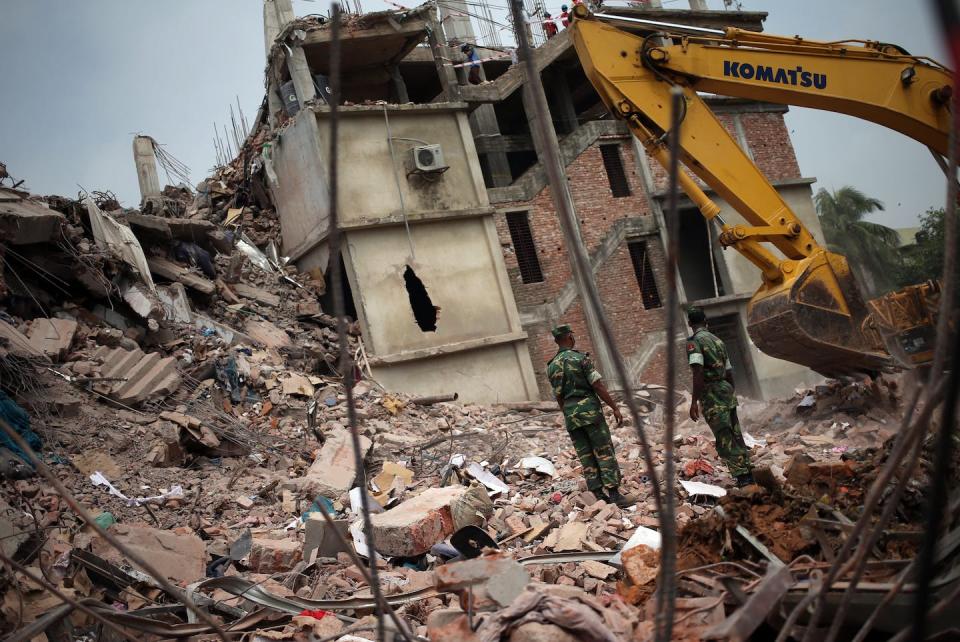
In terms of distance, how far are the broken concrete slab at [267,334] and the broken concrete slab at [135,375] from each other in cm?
245

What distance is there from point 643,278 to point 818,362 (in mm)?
8435

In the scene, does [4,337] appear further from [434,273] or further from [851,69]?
[851,69]

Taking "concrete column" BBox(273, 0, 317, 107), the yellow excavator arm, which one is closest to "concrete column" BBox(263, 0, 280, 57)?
"concrete column" BBox(273, 0, 317, 107)

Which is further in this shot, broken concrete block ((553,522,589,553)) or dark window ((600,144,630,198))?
dark window ((600,144,630,198))

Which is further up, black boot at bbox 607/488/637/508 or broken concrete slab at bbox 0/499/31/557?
broken concrete slab at bbox 0/499/31/557

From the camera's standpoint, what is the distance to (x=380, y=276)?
1322cm

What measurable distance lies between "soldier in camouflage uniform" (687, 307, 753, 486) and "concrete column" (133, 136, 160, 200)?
46.8 feet

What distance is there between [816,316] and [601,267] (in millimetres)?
8489

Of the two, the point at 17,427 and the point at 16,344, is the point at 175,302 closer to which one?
the point at 16,344

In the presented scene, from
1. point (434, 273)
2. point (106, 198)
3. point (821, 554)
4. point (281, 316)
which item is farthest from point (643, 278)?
point (821, 554)

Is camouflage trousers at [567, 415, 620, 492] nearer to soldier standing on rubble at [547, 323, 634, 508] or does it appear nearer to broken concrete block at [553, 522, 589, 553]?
soldier standing on rubble at [547, 323, 634, 508]

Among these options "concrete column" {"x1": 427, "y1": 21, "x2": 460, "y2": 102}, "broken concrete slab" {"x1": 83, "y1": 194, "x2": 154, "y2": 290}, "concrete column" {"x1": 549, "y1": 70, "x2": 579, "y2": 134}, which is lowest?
"broken concrete slab" {"x1": 83, "y1": 194, "x2": 154, "y2": 290}

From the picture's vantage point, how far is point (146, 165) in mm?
16516

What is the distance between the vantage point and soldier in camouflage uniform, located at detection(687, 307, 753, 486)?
6.09 meters
